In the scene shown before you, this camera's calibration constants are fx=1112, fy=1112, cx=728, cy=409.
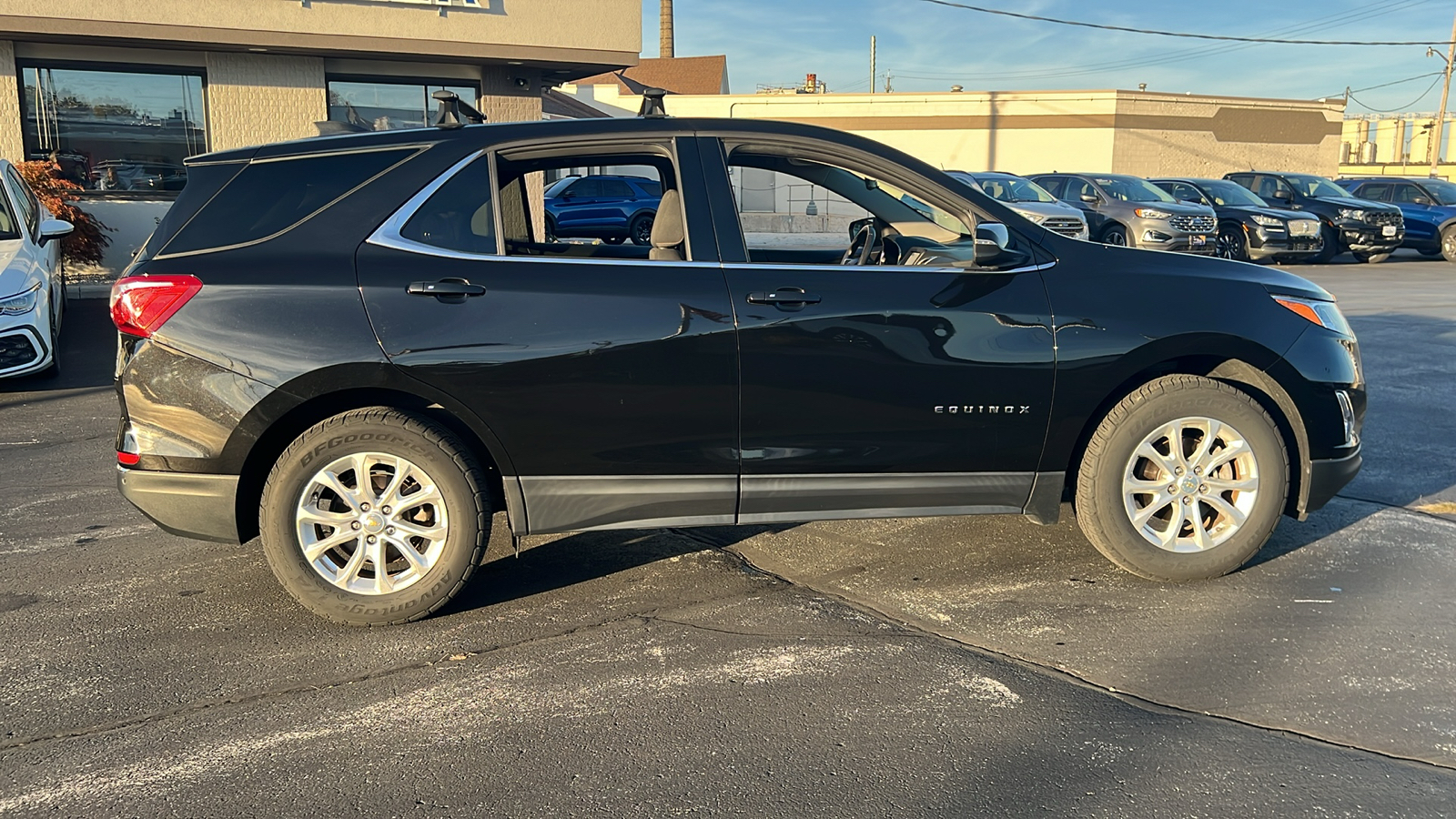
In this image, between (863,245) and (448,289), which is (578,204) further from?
(448,289)

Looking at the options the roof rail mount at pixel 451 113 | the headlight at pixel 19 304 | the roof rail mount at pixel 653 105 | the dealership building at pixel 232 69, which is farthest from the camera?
the dealership building at pixel 232 69

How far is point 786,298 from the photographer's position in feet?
13.7

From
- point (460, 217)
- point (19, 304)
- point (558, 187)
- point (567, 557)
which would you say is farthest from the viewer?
point (558, 187)

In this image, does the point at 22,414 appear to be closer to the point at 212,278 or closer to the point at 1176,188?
the point at 212,278

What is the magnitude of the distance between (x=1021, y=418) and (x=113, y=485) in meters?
4.79

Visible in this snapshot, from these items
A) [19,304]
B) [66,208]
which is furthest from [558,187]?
[19,304]

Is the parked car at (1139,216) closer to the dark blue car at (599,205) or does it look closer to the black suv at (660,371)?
the dark blue car at (599,205)

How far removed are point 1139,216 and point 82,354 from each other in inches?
608

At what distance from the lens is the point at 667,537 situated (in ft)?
17.1

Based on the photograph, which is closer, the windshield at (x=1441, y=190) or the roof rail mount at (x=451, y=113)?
the roof rail mount at (x=451, y=113)

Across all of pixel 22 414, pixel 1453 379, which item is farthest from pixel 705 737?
pixel 1453 379

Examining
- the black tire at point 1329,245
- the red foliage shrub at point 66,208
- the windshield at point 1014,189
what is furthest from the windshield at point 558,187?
the black tire at point 1329,245

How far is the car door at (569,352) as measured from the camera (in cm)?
402

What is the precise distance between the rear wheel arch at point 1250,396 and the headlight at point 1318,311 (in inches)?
12.4
